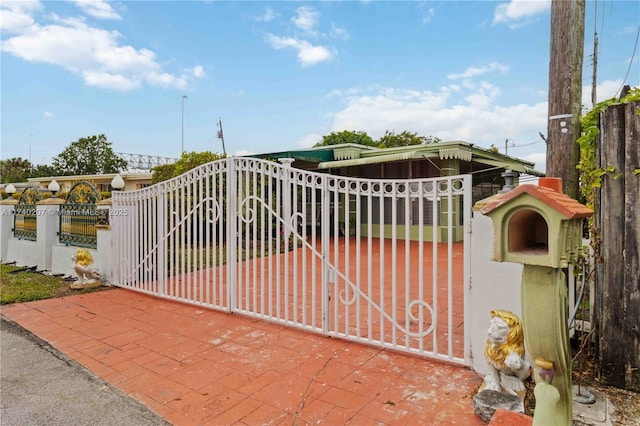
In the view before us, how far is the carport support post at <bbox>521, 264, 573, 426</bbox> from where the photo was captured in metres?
1.64

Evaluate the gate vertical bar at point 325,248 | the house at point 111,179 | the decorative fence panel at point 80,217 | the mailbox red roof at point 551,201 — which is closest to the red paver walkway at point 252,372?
the gate vertical bar at point 325,248

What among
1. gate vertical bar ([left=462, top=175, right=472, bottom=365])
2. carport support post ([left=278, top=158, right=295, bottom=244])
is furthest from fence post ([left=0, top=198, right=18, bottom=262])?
gate vertical bar ([left=462, top=175, right=472, bottom=365])

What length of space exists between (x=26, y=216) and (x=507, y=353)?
9771 millimetres

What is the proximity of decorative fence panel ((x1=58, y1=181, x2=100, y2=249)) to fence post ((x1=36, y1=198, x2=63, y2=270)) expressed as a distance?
151 millimetres

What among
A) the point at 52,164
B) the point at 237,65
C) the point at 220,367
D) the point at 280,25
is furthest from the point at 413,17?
the point at 52,164

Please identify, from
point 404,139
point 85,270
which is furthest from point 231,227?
point 404,139

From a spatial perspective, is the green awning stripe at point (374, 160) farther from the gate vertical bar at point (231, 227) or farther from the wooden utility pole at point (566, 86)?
the wooden utility pole at point (566, 86)

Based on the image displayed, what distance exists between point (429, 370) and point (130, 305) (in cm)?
408

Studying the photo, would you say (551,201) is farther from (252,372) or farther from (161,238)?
(161,238)

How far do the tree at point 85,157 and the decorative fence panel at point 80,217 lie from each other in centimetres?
2554

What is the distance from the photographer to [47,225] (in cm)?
718

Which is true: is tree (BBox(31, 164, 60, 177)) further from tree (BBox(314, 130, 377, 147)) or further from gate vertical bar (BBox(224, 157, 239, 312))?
gate vertical bar (BBox(224, 157, 239, 312))

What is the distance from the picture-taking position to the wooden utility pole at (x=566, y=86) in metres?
2.83

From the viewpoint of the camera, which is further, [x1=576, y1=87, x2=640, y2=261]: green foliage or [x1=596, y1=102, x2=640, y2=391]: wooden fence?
[x1=576, y1=87, x2=640, y2=261]: green foliage
